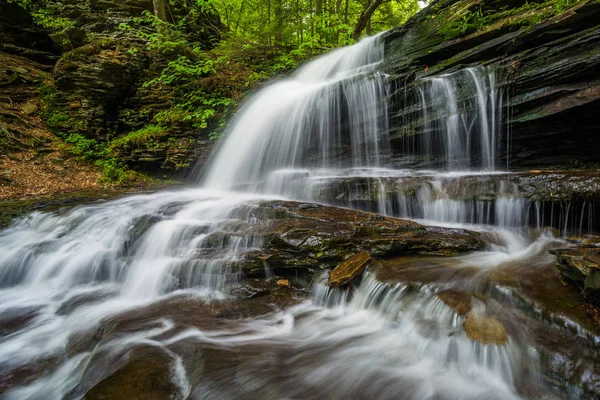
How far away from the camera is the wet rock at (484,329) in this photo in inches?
91.2

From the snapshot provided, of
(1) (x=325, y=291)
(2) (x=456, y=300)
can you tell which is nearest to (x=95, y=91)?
(1) (x=325, y=291)

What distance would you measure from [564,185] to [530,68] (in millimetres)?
2588

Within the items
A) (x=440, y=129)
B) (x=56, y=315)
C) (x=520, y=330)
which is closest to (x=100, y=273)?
(x=56, y=315)

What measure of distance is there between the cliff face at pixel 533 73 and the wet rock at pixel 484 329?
14.0ft

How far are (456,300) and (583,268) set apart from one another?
37.9 inches

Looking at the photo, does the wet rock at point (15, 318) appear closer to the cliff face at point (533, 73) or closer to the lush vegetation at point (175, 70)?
the lush vegetation at point (175, 70)

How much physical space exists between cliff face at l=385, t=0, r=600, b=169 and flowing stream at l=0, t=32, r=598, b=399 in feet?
0.91

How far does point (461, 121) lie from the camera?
19.4 feet

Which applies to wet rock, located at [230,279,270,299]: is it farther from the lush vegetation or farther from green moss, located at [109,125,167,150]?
green moss, located at [109,125,167,150]

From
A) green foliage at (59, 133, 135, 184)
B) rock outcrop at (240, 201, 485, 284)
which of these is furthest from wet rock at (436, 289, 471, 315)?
green foliage at (59, 133, 135, 184)

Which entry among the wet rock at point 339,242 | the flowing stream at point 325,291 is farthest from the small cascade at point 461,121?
the wet rock at point 339,242

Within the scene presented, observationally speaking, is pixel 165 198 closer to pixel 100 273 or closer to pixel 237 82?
pixel 100 273

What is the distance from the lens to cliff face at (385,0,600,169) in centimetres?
481

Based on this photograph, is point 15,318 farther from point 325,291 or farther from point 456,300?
point 456,300
